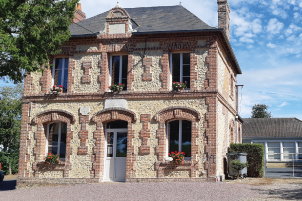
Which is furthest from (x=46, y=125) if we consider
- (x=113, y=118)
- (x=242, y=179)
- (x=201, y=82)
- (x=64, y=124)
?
(x=242, y=179)

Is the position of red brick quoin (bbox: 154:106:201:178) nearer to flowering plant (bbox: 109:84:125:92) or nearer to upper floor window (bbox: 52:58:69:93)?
flowering plant (bbox: 109:84:125:92)

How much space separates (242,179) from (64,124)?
779 cm

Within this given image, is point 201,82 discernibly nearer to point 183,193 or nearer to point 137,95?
point 137,95

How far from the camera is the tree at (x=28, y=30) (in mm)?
10938

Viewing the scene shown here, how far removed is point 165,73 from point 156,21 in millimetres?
2862

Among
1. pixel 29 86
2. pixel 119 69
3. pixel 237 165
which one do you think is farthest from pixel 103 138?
pixel 237 165

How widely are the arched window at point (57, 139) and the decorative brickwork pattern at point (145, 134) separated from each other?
11.3 ft

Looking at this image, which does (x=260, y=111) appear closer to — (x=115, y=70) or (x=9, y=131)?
(x=9, y=131)

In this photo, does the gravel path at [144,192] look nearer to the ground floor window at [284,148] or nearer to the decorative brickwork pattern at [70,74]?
the decorative brickwork pattern at [70,74]

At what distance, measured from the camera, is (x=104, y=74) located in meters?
15.2

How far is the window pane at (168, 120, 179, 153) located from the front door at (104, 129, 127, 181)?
1889 millimetres

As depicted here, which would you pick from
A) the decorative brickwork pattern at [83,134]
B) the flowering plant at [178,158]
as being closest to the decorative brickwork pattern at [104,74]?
the decorative brickwork pattern at [83,134]

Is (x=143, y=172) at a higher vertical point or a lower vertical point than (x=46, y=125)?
lower

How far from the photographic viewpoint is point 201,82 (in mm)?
14484
